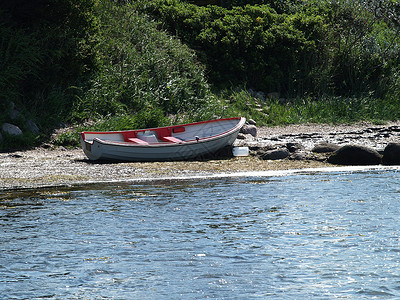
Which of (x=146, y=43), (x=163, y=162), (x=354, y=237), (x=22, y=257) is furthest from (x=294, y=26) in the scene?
(x=22, y=257)

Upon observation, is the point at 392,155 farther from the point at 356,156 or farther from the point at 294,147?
the point at 294,147

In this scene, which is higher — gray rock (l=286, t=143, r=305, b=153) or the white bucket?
gray rock (l=286, t=143, r=305, b=153)

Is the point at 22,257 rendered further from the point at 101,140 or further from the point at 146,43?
the point at 146,43

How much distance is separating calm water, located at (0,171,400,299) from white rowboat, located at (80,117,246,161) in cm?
204

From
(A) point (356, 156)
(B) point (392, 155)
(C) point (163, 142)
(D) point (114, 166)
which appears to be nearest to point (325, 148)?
(A) point (356, 156)

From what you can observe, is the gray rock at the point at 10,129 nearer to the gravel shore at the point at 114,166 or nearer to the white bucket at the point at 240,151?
the gravel shore at the point at 114,166

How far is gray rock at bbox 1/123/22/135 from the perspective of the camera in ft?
51.3

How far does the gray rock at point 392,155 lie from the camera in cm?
1480

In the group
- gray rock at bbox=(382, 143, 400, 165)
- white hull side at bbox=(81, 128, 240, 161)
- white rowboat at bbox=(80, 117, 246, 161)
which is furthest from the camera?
gray rock at bbox=(382, 143, 400, 165)

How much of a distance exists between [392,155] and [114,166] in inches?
263

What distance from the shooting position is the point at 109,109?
704 inches

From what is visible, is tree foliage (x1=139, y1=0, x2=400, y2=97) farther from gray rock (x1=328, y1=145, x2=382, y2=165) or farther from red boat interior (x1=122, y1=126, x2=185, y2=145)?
gray rock (x1=328, y1=145, x2=382, y2=165)

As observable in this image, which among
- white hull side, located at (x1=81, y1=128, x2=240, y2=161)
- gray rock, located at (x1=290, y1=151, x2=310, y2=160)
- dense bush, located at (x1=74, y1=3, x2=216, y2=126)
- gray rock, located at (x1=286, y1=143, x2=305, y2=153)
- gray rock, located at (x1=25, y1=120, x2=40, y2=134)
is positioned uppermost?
dense bush, located at (x1=74, y1=3, x2=216, y2=126)

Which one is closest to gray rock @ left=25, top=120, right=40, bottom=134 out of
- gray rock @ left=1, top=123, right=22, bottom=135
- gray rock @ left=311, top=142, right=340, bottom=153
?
gray rock @ left=1, top=123, right=22, bottom=135
